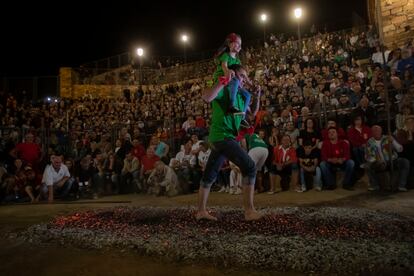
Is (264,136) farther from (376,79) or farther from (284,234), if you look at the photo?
(284,234)

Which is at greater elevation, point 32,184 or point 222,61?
point 222,61

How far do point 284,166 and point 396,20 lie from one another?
10023 mm

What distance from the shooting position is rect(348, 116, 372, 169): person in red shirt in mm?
8516

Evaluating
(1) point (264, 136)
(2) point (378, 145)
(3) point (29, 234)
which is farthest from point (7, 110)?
(2) point (378, 145)

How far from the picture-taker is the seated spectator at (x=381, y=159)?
7.47 meters

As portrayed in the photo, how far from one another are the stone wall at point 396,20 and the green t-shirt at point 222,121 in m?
12.3

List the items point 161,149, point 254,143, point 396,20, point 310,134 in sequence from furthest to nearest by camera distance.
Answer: point 396,20 < point 161,149 < point 310,134 < point 254,143

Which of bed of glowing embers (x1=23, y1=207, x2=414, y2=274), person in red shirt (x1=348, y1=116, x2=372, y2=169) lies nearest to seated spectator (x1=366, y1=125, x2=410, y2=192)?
person in red shirt (x1=348, y1=116, x2=372, y2=169)

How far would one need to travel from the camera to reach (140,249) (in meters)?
3.59

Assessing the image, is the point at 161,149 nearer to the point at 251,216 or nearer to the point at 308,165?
the point at 308,165

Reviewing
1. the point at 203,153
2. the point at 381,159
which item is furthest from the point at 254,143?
the point at 381,159

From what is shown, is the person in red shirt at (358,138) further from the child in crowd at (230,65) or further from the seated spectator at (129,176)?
the seated spectator at (129,176)

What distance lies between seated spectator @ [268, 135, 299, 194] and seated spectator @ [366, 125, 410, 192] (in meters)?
1.70

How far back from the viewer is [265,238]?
11.9 feet
